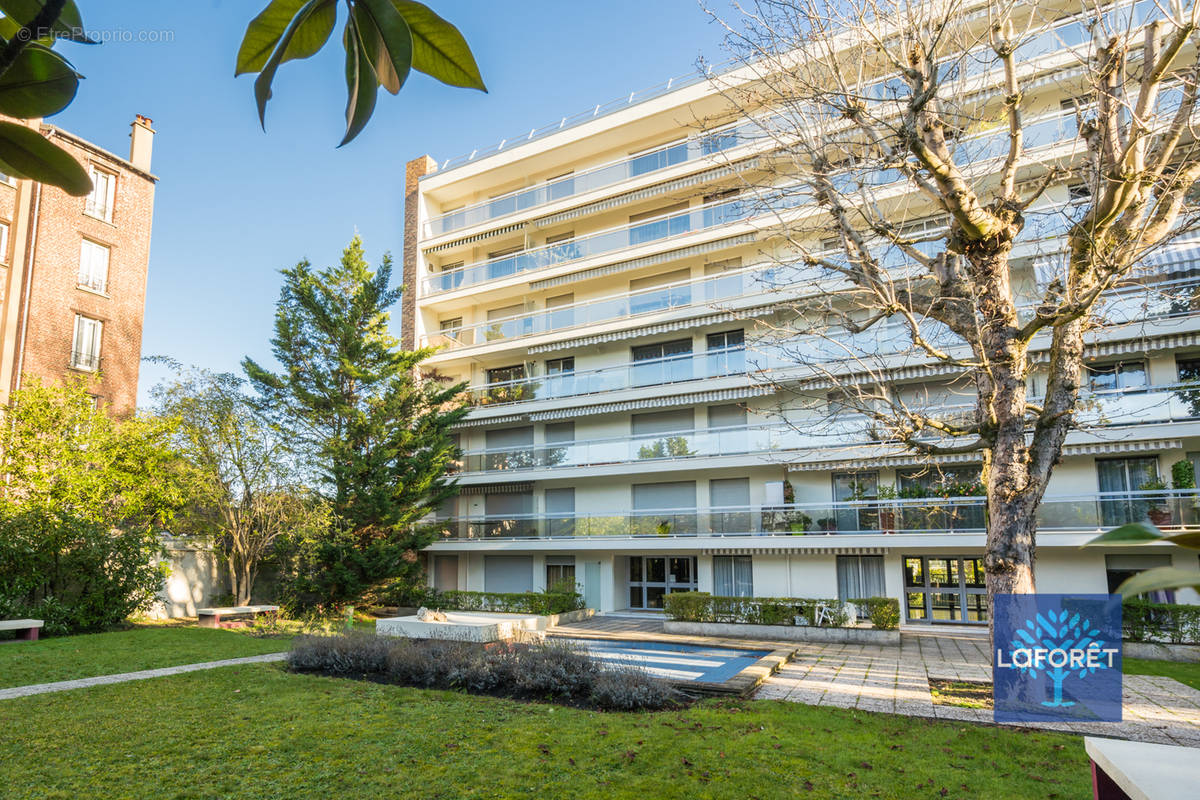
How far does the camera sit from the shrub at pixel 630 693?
376 inches

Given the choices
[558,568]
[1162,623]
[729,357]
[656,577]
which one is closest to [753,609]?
[656,577]

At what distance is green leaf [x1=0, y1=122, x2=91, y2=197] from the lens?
1165 mm

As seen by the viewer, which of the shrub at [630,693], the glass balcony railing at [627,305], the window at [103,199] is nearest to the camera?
the shrub at [630,693]

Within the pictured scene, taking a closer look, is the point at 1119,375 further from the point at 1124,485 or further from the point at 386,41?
the point at 386,41

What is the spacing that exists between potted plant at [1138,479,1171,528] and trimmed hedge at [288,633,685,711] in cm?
1414

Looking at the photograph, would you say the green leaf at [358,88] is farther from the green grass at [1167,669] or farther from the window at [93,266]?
the window at [93,266]

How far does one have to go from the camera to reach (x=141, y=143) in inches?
1056

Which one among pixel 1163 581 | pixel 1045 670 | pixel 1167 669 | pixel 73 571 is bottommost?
pixel 1167 669

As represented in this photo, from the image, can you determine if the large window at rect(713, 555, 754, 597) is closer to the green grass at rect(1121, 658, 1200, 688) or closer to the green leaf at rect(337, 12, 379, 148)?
the green grass at rect(1121, 658, 1200, 688)

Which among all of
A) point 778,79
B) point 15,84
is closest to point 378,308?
point 778,79

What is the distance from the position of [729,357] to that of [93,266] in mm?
22031

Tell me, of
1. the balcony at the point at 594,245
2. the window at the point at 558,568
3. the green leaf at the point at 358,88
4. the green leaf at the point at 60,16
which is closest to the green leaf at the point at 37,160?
the green leaf at the point at 60,16

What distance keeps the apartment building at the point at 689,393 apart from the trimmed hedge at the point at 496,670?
928 cm

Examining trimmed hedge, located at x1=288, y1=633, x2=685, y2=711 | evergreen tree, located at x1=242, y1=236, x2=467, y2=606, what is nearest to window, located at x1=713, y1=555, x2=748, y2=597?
evergreen tree, located at x1=242, y1=236, x2=467, y2=606
